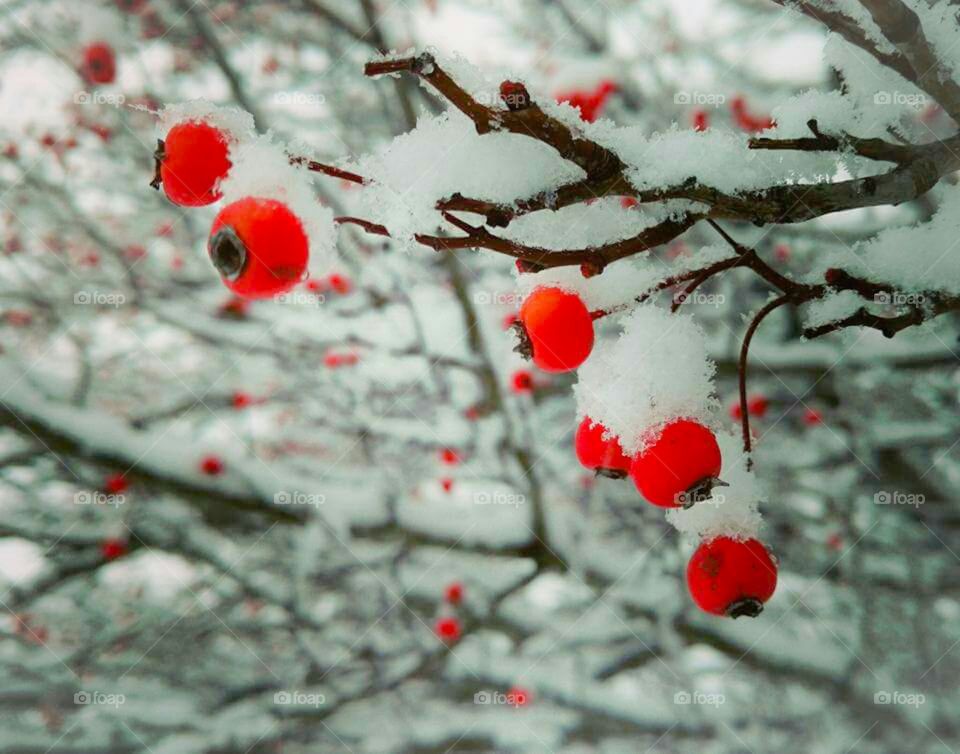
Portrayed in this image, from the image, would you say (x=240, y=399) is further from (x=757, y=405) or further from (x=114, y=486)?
(x=757, y=405)

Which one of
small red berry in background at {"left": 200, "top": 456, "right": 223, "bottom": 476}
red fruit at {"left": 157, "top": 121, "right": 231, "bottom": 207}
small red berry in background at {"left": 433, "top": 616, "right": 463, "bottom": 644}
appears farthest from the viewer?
small red berry in background at {"left": 433, "top": 616, "right": 463, "bottom": 644}

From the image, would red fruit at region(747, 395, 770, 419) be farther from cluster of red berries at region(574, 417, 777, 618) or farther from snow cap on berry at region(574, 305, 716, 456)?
snow cap on berry at region(574, 305, 716, 456)

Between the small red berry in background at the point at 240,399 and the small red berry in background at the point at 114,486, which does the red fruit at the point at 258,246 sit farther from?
the small red berry in background at the point at 240,399

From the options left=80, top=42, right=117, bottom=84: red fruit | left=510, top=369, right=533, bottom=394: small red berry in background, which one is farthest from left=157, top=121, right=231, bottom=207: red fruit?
left=80, top=42, right=117, bottom=84: red fruit

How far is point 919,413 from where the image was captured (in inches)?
237

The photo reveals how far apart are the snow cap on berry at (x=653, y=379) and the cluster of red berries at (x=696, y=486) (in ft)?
0.11

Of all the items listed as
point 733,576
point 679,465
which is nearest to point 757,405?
point 733,576

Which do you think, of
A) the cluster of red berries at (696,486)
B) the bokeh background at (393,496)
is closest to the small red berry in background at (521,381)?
the bokeh background at (393,496)

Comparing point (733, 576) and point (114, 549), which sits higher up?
point (114, 549)

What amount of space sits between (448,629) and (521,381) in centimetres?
196

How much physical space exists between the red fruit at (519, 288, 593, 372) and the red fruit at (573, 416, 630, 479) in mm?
178

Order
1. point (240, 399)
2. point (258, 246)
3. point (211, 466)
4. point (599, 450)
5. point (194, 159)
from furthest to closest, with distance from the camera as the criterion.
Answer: point (240, 399), point (211, 466), point (599, 450), point (194, 159), point (258, 246)

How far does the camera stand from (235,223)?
1.32 meters

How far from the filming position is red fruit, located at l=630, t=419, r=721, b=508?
150 cm
